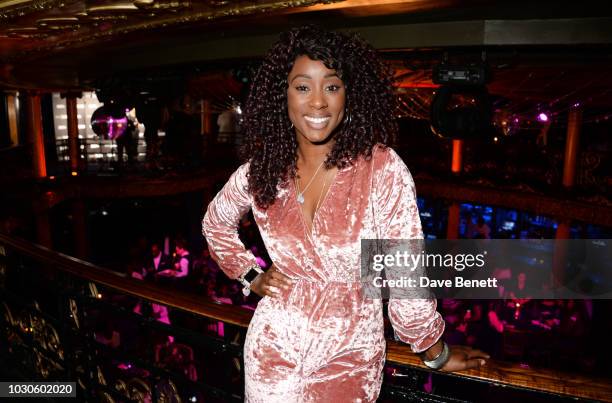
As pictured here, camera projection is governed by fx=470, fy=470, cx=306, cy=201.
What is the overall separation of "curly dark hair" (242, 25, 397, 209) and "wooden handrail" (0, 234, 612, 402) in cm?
65

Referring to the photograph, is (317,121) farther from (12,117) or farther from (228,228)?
(12,117)

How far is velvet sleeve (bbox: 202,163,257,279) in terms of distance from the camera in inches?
65.5

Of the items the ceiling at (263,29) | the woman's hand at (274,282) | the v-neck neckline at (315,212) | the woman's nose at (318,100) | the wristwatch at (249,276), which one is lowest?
the wristwatch at (249,276)

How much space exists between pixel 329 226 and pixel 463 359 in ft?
Answer: 1.90

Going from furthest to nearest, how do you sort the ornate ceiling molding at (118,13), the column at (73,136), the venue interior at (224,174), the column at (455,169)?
the column at (73,136) → the column at (455,169) → the venue interior at (224,174) → the ornate ceiling molding at (118,13)

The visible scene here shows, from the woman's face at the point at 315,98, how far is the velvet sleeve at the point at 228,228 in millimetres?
376

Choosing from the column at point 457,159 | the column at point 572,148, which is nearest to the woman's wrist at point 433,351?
the column at point 572,148

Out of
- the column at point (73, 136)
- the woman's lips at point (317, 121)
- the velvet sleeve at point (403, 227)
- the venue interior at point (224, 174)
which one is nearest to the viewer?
the velvet sleeve at point (403, 227)

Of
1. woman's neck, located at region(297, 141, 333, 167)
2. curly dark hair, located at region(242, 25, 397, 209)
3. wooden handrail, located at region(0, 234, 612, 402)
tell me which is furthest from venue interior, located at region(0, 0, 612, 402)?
woman's neck, located at region(297, 141, 333, 167)

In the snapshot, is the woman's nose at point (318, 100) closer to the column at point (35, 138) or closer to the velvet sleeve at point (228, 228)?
the velvet sleeve at point (228, 228)

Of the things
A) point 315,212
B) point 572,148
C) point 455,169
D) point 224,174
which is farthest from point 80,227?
point 315,212

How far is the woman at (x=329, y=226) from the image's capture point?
131cm

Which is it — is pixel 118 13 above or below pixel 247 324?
above

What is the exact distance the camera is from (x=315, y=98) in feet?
4.41
